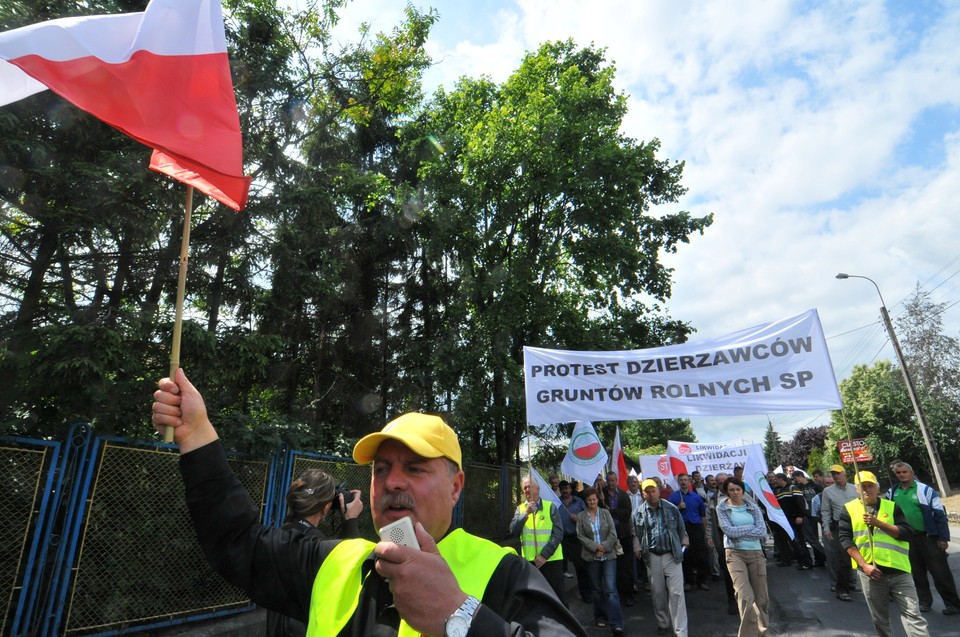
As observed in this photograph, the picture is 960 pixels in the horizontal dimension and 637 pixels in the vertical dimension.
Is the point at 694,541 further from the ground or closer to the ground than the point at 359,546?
closer to the ground

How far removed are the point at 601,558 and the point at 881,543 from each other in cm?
324

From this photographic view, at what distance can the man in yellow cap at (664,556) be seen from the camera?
6.91 metres

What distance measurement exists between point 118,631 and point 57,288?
17.0 feet

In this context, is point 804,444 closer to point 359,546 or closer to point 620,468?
point 620,468

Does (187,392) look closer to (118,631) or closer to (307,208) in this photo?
(118,631)

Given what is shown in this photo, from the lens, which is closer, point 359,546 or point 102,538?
point 359,546

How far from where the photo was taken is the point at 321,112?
12906mm

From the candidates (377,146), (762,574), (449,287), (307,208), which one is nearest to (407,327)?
(449,287)

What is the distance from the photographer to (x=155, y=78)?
299 centimetres

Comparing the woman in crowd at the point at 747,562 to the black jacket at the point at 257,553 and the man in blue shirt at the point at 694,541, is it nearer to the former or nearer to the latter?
the man in blue shirt at the point at 694,541

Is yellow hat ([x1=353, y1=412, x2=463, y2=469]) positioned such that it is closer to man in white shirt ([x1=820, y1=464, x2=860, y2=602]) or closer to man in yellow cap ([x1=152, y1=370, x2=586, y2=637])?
man in yellow cap ([x1=152, y1=370, x2=586, y2=637])

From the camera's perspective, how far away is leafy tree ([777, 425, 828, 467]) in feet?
178

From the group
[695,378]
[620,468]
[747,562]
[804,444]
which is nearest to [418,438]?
[695,378]

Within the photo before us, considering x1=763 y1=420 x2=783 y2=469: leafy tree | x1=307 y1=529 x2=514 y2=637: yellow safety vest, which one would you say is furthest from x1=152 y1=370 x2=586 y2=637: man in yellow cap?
x1=763 y1=420 x2=783 y2=469: leafy tree
